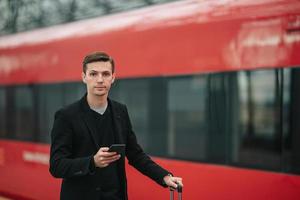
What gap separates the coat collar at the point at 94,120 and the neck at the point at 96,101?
0.02 m

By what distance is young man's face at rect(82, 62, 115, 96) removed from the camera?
284 centimetres

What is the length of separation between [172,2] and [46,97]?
2.76 m

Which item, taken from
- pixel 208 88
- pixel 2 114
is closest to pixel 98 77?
pixel 208 88

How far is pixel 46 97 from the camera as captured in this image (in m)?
8.34

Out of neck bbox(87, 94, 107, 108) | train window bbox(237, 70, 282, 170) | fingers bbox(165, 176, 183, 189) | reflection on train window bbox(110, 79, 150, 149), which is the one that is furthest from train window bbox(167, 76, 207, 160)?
neck bbox(87, 94, 107, 108)

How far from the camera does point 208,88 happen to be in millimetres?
5781

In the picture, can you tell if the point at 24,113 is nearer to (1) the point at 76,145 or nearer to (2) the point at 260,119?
(2) the point at 260,119

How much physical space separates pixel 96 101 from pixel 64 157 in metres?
0.32

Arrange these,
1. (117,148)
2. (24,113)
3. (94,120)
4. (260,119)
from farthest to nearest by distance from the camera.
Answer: (24,113) → (260,119) → (94,120) → (117,148)

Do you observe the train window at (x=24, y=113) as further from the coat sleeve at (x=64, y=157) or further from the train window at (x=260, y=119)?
the coat sleeve at (x=64, y=157)

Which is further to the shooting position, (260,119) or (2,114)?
(2,114)

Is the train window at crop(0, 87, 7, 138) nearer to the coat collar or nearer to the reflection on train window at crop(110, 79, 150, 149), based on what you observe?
the reflection on train window at crop(110, 79, 150, 149)

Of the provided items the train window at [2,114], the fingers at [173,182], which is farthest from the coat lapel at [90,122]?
the train window at [2,114]

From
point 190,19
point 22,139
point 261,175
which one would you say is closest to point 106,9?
point 190,19
